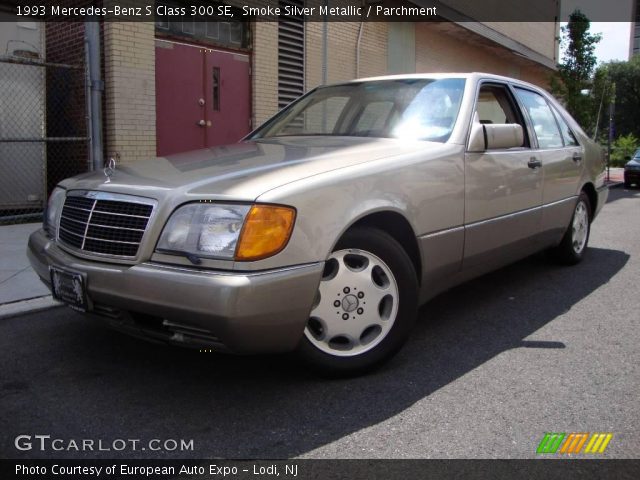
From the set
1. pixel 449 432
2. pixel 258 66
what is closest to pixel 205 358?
pixel 449 432

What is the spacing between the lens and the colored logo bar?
8.43 feet

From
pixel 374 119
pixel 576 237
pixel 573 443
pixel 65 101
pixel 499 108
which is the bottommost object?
pixel 573 443

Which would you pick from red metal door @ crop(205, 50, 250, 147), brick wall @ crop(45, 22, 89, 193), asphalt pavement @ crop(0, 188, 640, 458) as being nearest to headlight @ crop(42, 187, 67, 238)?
asphalt pavement @ crop(0, 188, 640, 458)

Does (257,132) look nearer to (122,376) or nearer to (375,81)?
(375,81)

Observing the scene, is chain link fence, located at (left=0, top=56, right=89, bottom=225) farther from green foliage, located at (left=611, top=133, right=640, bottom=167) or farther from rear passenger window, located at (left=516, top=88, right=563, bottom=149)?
green foliage, located at (left=611, top=133, right=640, bottom=167)

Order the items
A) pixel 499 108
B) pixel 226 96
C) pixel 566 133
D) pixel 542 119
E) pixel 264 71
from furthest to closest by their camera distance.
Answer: pixel 264 71, pixel 226 96, pixel 566 133, pixel 542 119, pixel 499 108

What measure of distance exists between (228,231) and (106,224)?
69 cm

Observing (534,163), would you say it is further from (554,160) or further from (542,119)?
(542,119)

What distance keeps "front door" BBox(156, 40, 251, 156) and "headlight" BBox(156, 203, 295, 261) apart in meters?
6.25

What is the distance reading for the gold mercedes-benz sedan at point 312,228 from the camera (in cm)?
271

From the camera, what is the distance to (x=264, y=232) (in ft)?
8.89

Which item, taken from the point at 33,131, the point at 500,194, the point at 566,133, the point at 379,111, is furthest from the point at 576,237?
the point at 33,131

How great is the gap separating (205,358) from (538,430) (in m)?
1.78

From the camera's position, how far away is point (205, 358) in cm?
352
